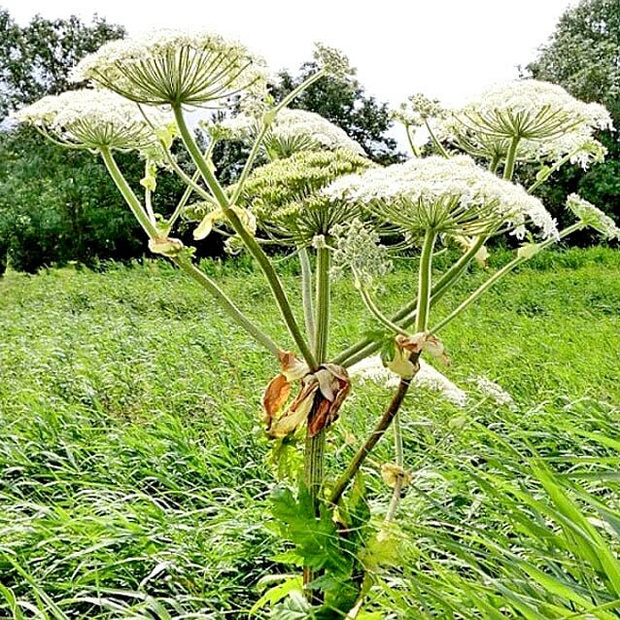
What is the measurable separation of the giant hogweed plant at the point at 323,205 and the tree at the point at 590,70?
44.3ft

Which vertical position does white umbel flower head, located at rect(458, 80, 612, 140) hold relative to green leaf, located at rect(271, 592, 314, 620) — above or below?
above

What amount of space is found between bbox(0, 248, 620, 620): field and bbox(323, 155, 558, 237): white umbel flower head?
13.4 inches

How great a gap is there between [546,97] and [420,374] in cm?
52

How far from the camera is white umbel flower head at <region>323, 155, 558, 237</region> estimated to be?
99 centimetres

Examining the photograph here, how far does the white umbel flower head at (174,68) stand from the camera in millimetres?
1009

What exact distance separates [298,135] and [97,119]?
1.20ft

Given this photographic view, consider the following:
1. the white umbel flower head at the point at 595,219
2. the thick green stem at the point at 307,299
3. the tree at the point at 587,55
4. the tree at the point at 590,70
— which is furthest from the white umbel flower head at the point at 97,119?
the tree at the point at 587,55

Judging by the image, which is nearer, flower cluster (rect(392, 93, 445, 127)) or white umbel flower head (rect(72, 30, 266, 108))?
white umbel flower head (rect(72, 30, 266, 108))

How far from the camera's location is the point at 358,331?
5566mm

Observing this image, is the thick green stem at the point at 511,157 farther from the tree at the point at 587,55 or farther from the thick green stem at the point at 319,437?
the tree at the point at 587,55

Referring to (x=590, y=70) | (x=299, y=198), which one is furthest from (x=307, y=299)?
(x=590, y=70)

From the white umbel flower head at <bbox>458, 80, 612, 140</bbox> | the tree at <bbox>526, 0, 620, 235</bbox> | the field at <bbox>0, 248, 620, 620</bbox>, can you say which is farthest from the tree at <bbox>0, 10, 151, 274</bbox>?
the white umbel flower head at <bbox>458, 80, 612, 140</bbox>

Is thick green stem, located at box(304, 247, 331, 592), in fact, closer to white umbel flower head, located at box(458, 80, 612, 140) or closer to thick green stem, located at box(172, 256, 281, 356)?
Answer: thick green stem, located at box(172, 256, 281, 356)

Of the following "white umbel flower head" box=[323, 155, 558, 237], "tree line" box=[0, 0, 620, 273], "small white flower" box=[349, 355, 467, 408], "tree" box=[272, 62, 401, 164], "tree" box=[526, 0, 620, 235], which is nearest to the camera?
"white umbel flower head" box=[323, 155, 558, 237]
